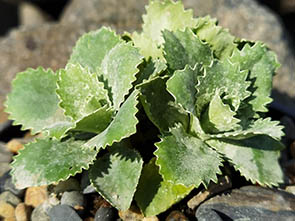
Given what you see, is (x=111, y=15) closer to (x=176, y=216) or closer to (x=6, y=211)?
(x=6, y=211)

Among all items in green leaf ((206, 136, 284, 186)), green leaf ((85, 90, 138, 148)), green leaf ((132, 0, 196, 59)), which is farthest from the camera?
green leaf ((132, 0, 196, 59))

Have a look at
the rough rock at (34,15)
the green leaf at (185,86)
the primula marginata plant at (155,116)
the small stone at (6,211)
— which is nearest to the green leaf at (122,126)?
the primula marginata plant at (155,116)

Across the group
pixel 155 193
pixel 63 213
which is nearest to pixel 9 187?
pixel 63 213

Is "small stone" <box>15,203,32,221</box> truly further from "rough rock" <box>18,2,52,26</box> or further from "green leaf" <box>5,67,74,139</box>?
"rough rock" <box>18,2,52,26</box>

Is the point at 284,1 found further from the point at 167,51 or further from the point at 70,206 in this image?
the point at 70,206

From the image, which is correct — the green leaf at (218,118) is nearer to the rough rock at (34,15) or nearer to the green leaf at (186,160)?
the green leaf at (186,160)

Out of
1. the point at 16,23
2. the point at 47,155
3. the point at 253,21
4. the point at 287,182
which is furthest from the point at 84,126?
the point at 16,23

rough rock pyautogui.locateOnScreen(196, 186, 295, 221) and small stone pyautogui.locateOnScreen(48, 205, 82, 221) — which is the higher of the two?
small stone pyautogui.locateOnScreen(48, 205, 82, 221)

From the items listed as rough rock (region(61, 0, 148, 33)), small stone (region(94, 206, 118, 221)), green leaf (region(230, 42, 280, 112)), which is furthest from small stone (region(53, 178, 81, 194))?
rough rock (region(61, 0, 148, 33))
